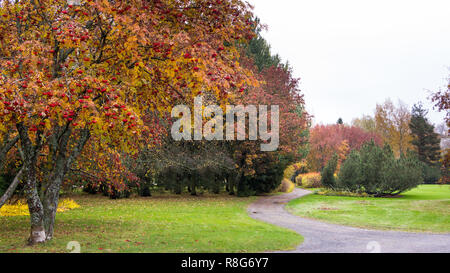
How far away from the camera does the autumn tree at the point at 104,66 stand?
19.7ft

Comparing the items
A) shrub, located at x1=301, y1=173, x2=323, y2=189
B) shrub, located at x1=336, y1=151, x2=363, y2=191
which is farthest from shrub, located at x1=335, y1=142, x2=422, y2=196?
shrub, located at x1=301, y1=173, x2=323, y2=189

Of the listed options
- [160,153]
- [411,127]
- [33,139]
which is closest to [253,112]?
[160,153]

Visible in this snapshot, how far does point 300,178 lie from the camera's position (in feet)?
140

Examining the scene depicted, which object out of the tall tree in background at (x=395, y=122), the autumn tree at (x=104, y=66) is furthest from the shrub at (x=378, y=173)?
the tall tree in background at (x=395, y=122)

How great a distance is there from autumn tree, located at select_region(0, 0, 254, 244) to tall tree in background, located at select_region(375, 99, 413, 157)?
5593cm

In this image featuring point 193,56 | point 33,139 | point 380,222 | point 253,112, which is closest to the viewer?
point 193,56

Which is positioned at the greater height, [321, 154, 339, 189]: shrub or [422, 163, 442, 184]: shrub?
[321, 154, 339, 189]: shrub

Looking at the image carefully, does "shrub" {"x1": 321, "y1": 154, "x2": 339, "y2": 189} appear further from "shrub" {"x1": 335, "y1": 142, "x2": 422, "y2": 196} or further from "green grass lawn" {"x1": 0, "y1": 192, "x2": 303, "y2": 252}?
"green grass lawn" {"x1": 0, "y1": 192, "x2": 303, "y2": 252}

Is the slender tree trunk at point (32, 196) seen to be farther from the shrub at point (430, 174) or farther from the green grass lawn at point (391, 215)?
the shrub at point (430, 174)

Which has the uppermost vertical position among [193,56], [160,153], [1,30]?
[1,30]

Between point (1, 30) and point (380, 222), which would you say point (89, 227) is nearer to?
point (1, 30)

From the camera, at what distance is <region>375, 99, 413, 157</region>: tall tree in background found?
5753 cm

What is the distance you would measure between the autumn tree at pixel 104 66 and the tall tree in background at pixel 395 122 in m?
55.9
